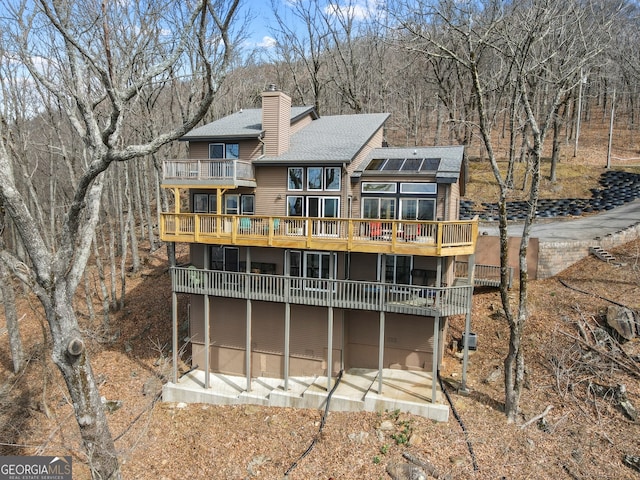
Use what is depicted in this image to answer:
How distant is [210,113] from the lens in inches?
1251

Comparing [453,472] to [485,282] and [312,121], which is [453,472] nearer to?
[485,282]

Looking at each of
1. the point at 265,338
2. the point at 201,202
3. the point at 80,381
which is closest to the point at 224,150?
the point at 201,202

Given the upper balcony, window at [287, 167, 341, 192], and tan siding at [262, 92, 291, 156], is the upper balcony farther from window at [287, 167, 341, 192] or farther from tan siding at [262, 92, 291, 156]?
window at [287, 167, 341, 192]

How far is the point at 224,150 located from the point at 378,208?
707cm

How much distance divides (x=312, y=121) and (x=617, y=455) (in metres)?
17.3

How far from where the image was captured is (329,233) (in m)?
15.3

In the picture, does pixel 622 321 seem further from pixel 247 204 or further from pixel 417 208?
pixel 247 204

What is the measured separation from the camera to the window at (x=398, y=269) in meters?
15.6

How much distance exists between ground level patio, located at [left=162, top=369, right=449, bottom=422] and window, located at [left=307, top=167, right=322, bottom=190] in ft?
25.0

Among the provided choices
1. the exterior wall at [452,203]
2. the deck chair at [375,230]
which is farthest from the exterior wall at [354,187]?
the exterior wall at [452,203]

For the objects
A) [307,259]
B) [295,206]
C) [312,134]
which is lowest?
[307,259]

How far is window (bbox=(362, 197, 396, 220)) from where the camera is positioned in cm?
1591

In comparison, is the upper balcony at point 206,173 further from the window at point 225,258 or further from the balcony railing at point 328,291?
the balcony railing at point 328,291

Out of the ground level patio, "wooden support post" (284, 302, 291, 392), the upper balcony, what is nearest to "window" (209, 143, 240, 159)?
the upper balcony
